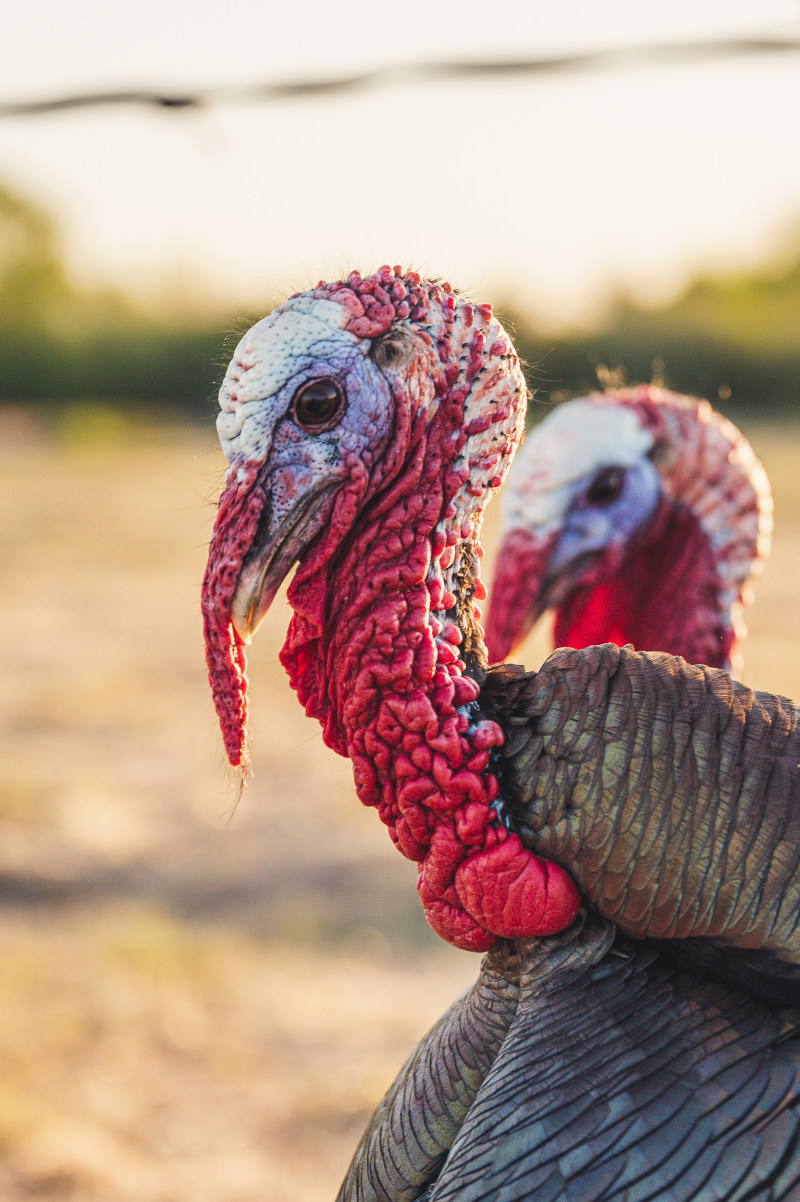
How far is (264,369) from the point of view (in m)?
1.46

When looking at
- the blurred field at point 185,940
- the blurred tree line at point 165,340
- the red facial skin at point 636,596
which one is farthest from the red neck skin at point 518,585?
the blurred tree line at point 165,340

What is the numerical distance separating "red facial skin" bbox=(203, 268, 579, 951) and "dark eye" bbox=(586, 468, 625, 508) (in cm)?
150

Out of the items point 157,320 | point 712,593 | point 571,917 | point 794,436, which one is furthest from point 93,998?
point 157,320

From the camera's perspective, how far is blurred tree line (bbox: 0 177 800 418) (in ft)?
61.9

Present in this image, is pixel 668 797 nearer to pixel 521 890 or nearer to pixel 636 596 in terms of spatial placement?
pixel 521 890

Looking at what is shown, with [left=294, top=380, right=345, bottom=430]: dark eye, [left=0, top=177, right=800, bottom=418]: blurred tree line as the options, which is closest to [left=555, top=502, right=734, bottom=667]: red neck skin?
[left=294, top=380, right=345, bottom=430]: dark eye

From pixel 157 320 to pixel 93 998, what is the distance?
2087cm

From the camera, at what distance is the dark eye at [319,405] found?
4.86 ft

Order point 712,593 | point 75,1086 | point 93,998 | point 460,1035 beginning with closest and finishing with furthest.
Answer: point 460,1035
point 712,593
point 75,1086
point 93,998

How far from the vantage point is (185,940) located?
4270 mm

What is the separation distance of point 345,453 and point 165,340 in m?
21.6

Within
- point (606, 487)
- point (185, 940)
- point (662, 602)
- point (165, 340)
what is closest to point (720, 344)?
point (165, 340)

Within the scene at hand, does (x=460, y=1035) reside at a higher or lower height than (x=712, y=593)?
lower

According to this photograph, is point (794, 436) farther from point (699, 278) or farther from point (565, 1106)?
point (565, 1106)
